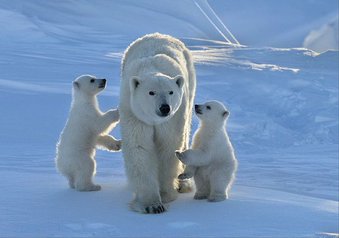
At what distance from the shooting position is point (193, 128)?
8266mm

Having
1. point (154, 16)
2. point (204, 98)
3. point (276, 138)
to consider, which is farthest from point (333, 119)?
point (154, 16)

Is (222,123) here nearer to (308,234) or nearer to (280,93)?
(308,234)

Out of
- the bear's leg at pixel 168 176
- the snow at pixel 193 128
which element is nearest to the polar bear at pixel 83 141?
the snow at pixel 193 128

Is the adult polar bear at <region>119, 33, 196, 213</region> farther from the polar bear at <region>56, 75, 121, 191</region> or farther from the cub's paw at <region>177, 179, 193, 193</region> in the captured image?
the polar bear at <region>56, 75, 121, 191</region>

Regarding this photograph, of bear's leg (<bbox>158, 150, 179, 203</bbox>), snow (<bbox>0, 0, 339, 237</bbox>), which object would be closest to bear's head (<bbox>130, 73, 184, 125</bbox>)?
bear's leg (<bbox>158, 150, 179, 203</bbox>)

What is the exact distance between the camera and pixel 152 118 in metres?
3.99

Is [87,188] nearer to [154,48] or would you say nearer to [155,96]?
[155,96]

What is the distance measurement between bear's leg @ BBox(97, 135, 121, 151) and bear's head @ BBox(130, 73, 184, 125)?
690mm

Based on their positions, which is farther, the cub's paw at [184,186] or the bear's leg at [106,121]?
the cub's paw at [184,186]

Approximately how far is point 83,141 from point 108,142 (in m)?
0.23

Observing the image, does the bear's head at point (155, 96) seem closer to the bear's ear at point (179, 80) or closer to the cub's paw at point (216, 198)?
the bear's ear at point (179, 80)

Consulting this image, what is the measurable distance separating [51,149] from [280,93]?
17.2ft

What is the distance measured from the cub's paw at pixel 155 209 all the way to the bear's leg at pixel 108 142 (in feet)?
2.74

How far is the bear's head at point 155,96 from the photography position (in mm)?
3881
